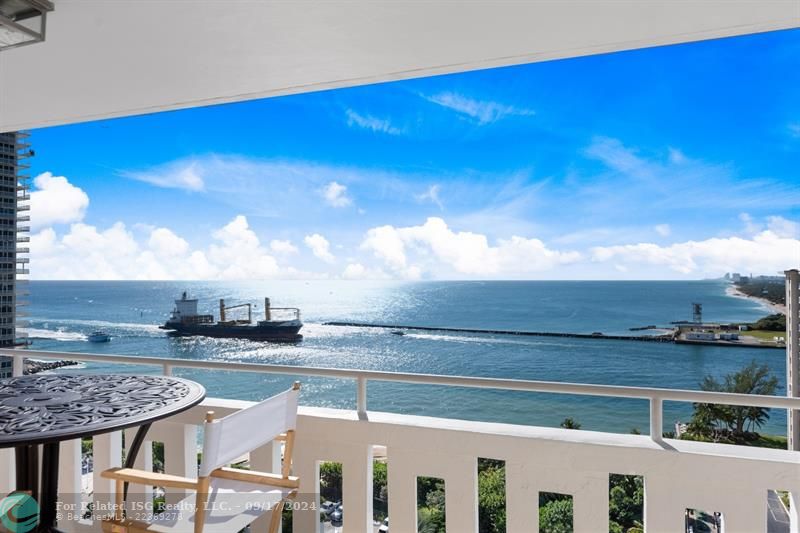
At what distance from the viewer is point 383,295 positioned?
26609 mm

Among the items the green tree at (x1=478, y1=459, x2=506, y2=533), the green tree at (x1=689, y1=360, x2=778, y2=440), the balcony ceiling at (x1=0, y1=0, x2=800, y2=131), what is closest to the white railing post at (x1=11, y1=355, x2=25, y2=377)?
the balcony ceiling at (x1=0, y1=0, x2=800, y2=131)

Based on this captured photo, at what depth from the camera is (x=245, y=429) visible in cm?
130

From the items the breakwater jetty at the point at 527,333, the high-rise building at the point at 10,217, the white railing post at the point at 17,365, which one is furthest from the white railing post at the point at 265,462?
the breakwater jetty at the point at 527,333

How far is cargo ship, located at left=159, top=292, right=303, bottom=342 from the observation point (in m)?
23.3

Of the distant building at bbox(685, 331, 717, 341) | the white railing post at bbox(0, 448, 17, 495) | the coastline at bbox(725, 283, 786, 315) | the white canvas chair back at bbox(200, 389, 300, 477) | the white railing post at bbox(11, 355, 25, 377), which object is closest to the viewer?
the white canvas chair back at bbox(200, 389, 300, 477)

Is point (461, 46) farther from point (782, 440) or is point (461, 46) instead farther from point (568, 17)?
point (782, 440)

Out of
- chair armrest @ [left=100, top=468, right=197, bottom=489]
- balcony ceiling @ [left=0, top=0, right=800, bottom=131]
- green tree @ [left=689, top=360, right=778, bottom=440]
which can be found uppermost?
balcony ceiling @ [left=0, top=0, right=800, bottom=131]

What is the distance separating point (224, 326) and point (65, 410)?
23.0m

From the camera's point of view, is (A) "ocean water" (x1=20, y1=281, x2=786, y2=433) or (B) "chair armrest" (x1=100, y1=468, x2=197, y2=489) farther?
(A) "ocean water" (x1=20, y1=281, x2=786, y2=433)

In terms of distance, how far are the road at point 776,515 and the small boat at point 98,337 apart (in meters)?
26.1

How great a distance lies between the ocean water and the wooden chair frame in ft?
55.2

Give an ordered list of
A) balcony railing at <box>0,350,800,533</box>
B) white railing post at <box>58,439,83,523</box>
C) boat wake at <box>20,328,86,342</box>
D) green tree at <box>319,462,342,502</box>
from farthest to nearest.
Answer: boat wake at <box>20,328,86,342</box> → white railing post at <box>58,439,83,523</box> → green tree at <box>319,462,342,502</box> → balcony railing at <box>0,350,800,533</box>

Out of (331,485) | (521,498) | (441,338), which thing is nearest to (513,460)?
(521,498)

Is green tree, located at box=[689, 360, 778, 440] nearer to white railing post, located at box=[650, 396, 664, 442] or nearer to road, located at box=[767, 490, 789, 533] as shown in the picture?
road, located at box=[767, 490, 789, 533]
